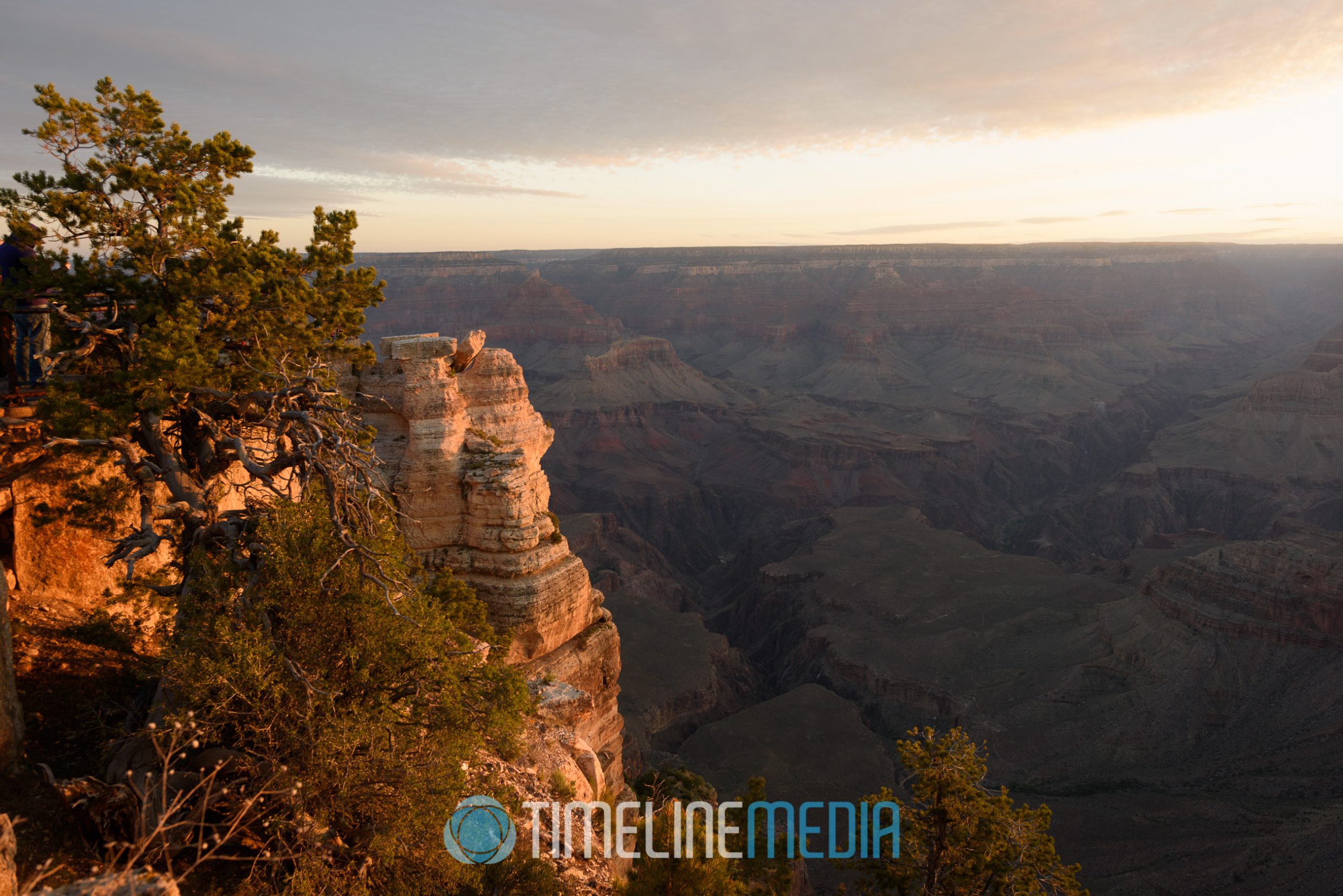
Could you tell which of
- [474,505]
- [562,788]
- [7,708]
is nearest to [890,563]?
[474,505]

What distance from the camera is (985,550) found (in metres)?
73.8

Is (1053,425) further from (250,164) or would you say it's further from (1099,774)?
(250,164)

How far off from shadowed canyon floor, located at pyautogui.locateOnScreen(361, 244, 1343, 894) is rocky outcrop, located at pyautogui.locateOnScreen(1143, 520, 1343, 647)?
170mm

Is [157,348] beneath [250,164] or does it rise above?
beneath

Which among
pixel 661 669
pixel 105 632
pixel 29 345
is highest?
pixel 29 345

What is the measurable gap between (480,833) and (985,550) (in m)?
69.7

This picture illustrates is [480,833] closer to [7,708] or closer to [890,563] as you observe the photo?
[7,708]

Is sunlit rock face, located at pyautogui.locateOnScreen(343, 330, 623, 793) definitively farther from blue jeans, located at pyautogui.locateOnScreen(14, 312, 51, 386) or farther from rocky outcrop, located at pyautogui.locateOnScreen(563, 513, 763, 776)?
rocky outcrop, located at pyautogui.locateOnScreen(563, 513, 763, 776)

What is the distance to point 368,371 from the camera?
23.7 m

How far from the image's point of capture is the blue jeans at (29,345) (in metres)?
15.1

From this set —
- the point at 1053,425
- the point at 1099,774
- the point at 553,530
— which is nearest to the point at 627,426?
the point at 1053,425

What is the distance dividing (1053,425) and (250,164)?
14344 cm

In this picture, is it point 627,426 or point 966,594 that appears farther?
point 627,426
